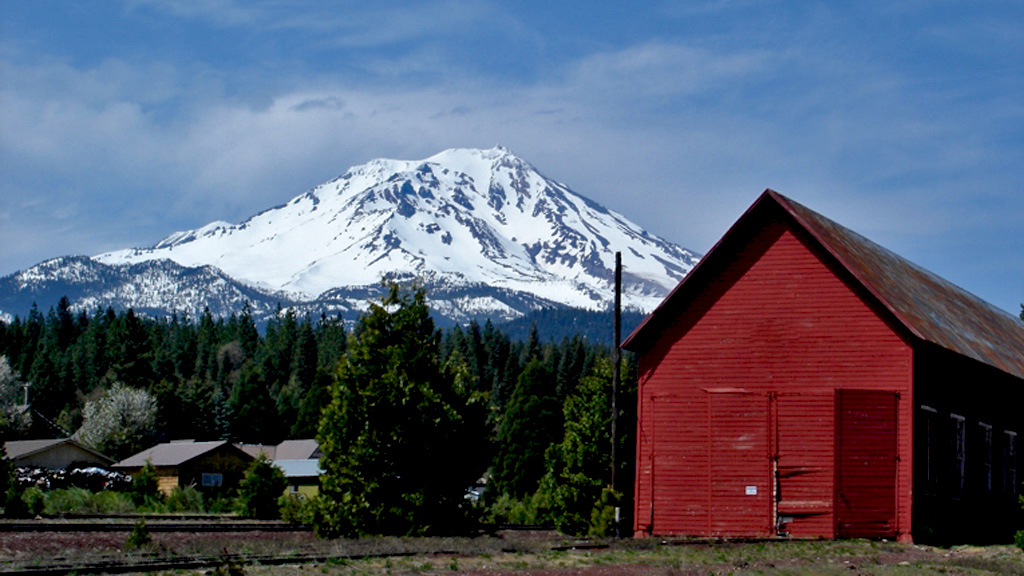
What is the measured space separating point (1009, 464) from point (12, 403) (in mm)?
107755

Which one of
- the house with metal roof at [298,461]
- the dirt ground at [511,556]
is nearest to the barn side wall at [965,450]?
the dirt ground at [511,556]

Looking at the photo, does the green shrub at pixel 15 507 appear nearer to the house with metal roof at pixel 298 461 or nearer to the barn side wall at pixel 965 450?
the barn side wall at pixel 965 450

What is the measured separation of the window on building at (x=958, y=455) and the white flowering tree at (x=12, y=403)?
8935 cm

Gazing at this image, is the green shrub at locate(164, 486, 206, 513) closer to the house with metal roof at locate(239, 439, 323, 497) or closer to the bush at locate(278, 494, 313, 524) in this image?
the house with metal roof at locate(239, 439, 323, 497)

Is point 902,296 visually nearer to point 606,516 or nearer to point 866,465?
point 866,465

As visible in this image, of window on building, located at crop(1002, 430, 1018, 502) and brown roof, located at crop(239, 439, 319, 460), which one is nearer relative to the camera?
window on building, located at crop(1002, 430, 1018, 502)

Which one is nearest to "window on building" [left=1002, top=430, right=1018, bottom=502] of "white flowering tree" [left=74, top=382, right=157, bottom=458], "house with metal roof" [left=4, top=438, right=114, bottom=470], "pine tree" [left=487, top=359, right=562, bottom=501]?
"pine tree" [left=487, top=359, right=562, bottom=501]

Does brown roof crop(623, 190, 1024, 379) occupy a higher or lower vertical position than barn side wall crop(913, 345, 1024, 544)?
higher

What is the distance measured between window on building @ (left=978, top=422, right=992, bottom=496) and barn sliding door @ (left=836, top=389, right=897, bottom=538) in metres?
8.03

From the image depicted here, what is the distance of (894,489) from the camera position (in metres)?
30.6

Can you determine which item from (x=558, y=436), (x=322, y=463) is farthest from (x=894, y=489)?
(x=558, y=436)

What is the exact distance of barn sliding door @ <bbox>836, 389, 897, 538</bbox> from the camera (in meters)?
30.6

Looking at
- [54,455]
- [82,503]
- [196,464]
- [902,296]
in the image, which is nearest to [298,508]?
[902,296]

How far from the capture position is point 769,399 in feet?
106
